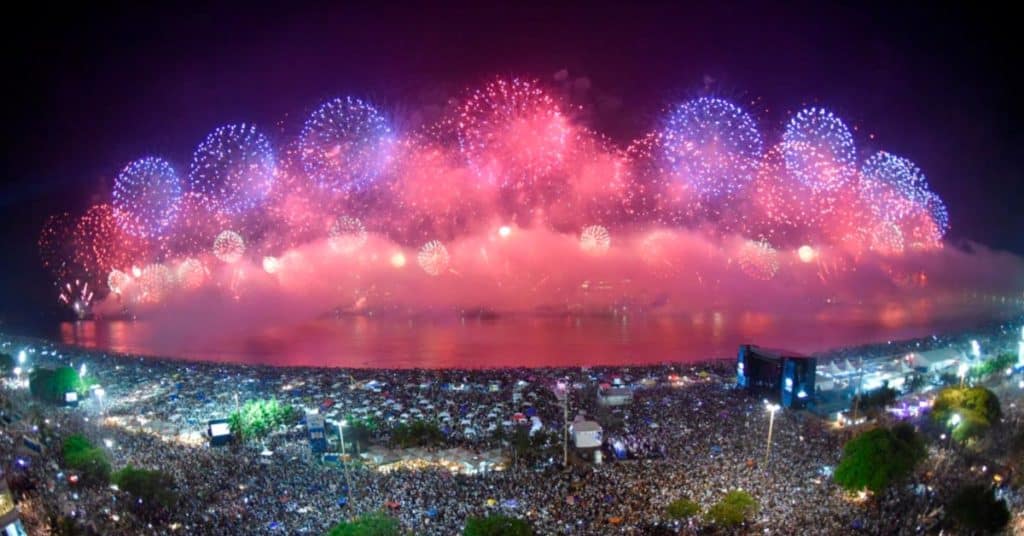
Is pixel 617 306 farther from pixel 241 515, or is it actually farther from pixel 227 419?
pixel 241 515

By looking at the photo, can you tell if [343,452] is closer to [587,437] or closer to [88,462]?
[88,462]

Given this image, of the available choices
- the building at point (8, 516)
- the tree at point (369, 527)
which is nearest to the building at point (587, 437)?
the tree at point (369, 527)

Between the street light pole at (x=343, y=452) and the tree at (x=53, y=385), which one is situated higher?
the tree at (x=53, y=385)

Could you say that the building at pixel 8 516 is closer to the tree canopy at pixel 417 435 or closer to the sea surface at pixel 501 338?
the tree canopy at pixel 417 435

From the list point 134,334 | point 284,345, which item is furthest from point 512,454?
point 134,334

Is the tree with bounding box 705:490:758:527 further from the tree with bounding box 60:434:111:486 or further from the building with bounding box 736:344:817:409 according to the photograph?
the tree with bounding box 60:434:111:486

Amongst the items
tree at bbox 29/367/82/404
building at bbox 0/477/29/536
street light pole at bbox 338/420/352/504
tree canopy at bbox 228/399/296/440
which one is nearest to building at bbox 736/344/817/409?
street light pole at bbox 338/420/352/504
